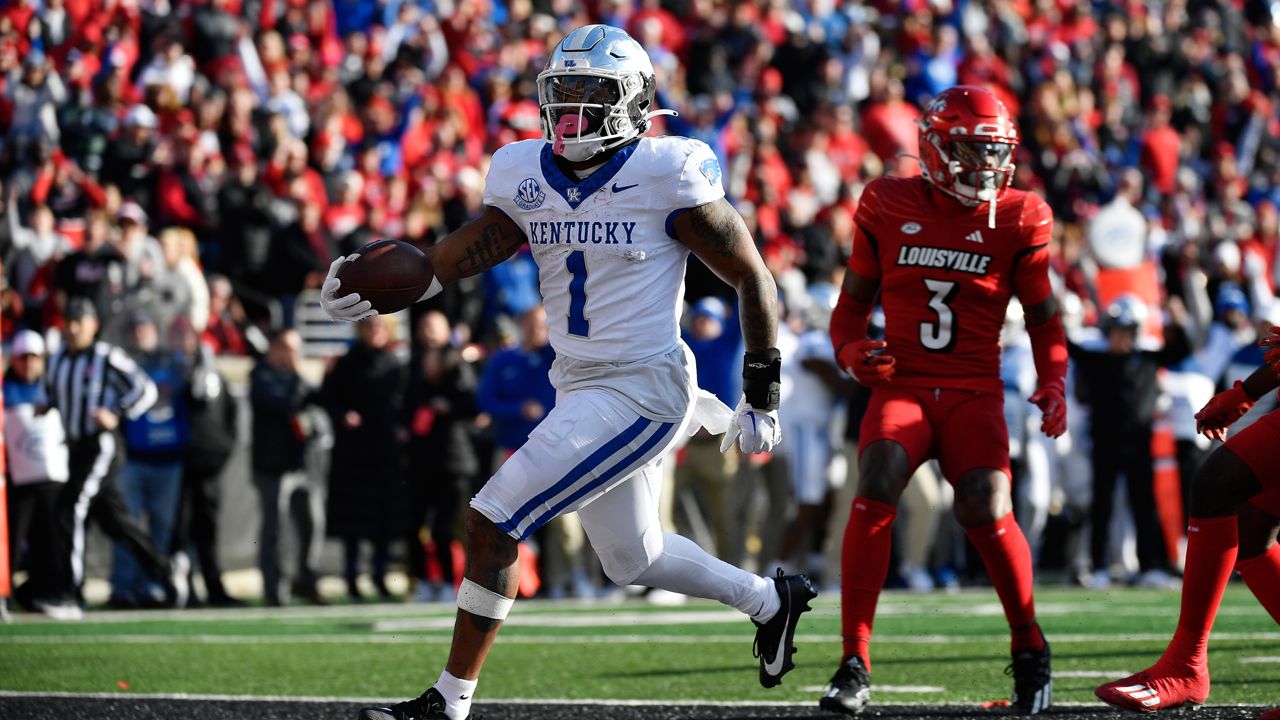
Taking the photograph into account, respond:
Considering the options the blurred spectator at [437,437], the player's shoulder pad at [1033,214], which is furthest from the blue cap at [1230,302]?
the player's shoulder pad at [1033,214]

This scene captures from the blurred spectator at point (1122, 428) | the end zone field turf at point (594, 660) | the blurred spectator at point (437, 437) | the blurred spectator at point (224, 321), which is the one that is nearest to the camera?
the end zone field turf at point (594, 660)

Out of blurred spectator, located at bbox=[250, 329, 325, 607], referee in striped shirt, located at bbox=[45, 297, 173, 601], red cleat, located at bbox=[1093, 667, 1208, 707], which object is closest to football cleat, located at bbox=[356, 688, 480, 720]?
red cleat, located at bbox=[1093, 667, 1208, 707]

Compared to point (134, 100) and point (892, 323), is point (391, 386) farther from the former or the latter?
point (892, 323)

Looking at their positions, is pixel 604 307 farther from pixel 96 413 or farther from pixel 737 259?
pixel 96 413

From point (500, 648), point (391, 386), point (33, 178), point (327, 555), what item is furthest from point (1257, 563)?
point (33, 178)

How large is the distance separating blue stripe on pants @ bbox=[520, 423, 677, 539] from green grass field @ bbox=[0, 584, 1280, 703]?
1.28m

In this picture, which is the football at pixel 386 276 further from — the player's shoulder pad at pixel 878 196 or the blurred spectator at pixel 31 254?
the blurred spectator at pixel 31 254

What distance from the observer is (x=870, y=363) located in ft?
18.3

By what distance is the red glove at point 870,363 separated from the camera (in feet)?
18.2

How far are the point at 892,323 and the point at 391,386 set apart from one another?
5.67m

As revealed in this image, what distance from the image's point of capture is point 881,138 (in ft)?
50.3

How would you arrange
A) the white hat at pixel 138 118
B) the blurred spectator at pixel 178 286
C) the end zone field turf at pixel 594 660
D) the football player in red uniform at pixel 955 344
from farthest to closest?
the white hat at pixel 138 118 < the blurred spectator at pixel 178 286 < the end zone field turf at pixel 594 660 < the football player in red uniform at pixel 955 344

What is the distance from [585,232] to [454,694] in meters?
1.27

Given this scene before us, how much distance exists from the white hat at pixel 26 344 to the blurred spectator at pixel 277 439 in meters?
1.27
